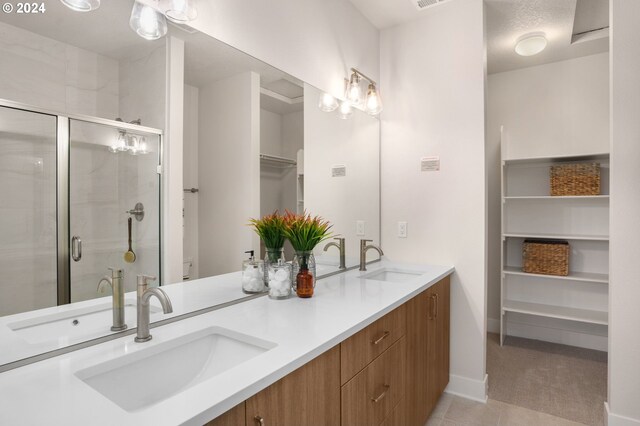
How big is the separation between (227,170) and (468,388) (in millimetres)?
2167

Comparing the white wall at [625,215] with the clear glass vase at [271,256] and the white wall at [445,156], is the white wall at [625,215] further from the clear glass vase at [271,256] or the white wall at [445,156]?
the clear glass vase at [271,256]

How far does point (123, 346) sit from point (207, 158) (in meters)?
0.78

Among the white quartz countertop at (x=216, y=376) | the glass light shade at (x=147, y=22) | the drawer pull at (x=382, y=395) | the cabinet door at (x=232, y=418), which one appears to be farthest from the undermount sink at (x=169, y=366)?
the glass light shade at (x=147, y=22)

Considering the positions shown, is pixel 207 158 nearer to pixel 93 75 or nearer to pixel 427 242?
pixel 93 75

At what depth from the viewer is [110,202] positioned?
1.16 meters

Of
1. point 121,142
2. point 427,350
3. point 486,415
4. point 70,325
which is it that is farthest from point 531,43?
point 70,325

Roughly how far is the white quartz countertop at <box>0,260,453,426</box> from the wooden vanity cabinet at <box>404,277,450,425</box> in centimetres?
28

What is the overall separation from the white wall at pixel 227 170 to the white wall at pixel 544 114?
2198 mm

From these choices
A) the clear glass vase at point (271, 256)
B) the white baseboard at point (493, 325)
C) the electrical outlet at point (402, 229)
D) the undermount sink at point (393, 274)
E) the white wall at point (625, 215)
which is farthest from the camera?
the white baseboard at point (493, 325)

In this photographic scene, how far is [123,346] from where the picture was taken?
3.48ft

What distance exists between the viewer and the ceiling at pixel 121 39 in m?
1.01

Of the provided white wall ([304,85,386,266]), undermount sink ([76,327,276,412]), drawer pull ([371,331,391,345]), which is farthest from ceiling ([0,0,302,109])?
drawer pull ([371,331,391,345])

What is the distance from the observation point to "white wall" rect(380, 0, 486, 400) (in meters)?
2.44

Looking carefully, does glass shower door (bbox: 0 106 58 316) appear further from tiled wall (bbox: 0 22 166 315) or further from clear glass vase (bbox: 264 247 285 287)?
clear glass vase (bbox: 264 247 285 287)
